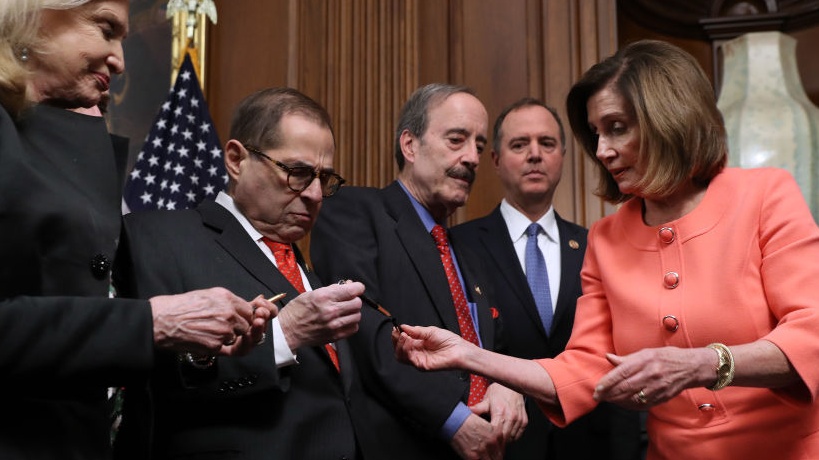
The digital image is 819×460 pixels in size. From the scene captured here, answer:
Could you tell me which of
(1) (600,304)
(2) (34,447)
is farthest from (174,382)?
(1) (600,304)

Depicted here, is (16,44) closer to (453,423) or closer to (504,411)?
(453,423)

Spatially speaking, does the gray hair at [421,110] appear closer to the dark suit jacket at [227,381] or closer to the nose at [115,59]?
the dark suit jacket at [227,381]

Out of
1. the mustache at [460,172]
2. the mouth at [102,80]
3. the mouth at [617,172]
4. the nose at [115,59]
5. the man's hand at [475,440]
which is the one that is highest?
the nose at [115,59]

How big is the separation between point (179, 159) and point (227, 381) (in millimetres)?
2882

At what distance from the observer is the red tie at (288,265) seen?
2.62 m

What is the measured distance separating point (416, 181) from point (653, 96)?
1335 mm

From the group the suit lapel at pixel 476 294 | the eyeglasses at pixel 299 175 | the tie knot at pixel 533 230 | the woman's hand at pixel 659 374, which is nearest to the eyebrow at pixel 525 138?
the tie knot at pixel 533 230

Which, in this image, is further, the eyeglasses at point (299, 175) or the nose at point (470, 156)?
the nose at point (470, 156)

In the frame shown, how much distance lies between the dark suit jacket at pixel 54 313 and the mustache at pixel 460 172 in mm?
1830

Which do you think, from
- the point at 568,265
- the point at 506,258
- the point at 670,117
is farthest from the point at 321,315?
the point at 568,265

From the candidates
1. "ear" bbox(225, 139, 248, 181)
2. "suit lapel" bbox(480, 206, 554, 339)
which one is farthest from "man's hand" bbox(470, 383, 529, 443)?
"ear" bbox(225, 139, 248, 181)

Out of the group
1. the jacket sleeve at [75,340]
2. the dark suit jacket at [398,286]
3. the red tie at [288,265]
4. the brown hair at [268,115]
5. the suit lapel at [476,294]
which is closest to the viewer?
the jacket sleeve at [75,340]

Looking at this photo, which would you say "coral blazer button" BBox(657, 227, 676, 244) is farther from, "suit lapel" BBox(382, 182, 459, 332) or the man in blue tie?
the man in blue tie

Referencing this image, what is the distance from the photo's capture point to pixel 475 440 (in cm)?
284
